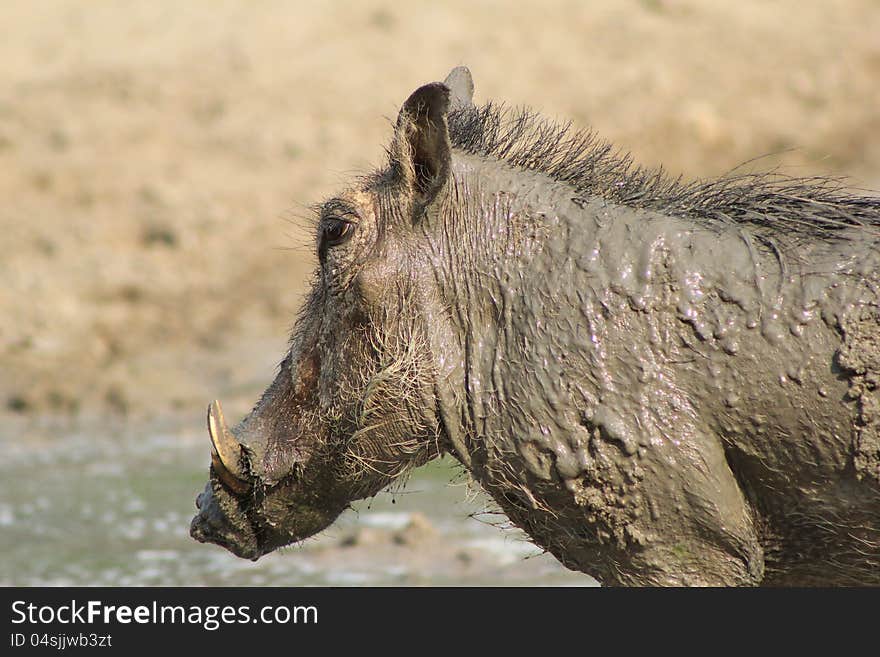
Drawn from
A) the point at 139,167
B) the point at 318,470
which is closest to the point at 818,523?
the point at 318,470

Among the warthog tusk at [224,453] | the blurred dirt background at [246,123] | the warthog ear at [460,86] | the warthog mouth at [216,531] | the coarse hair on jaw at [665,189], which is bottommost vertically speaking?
the warthog mouth at [216,531]

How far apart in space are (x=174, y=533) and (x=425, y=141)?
539 centimetres

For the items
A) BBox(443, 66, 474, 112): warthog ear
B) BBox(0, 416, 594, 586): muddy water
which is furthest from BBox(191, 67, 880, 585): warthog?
BBox(0, 416, 594, 586): muddy water

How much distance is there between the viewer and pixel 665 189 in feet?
14.5

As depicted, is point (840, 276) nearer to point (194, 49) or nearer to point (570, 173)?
point (570, 173)

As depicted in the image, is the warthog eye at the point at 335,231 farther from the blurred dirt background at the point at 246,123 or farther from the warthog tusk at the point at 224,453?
the blurred dirt background at the point at 246,123

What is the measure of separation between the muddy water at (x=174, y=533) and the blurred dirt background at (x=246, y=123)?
0.98 meters

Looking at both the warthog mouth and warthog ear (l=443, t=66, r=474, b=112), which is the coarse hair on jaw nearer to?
warthog ear (l=443, t=66, r=474, b=112)

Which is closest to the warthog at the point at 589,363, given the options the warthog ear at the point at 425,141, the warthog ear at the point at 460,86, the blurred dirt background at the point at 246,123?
the warthog ear at the point at 425,141

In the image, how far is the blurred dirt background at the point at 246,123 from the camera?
12734mm

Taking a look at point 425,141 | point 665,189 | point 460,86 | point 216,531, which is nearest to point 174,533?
point 216,531

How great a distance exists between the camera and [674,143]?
15.5 meters

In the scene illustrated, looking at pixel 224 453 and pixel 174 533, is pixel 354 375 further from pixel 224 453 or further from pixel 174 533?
pixel 174 533
